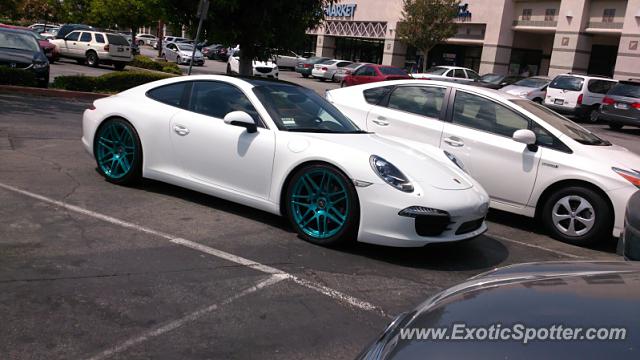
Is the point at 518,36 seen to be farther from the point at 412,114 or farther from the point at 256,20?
the point at 412,114

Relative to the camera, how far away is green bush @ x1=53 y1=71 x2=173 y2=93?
50.7 feet

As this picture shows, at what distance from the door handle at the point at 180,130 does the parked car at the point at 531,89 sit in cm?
2101

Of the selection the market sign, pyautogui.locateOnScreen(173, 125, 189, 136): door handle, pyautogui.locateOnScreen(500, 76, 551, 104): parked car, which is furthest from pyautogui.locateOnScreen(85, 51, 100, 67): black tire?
the market sign

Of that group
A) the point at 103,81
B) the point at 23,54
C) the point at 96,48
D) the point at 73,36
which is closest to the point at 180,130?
the point at 103,81

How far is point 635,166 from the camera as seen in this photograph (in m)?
6.63

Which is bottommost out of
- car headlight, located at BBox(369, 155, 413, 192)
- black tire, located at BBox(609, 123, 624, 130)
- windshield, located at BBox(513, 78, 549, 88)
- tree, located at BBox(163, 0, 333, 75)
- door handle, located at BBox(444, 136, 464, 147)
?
black tire, located at BBox(609, 123, 624, 130)

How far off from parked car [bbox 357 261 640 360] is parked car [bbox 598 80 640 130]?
2047cm

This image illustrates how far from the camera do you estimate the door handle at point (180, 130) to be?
6.17m

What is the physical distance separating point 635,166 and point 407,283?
11.1 feet

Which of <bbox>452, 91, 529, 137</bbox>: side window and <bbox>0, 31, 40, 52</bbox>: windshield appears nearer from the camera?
<bbox>452, 91, 529, 137</bbox>: side window

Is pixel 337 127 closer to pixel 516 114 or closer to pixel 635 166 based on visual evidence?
pixel 516 114

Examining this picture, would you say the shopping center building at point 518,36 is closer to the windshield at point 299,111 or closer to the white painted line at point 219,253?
the windshield at point 299,111

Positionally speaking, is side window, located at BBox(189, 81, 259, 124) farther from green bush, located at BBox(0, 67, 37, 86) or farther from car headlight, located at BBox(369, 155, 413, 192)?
green bush, located at BBox(0, 67, 37, 86)

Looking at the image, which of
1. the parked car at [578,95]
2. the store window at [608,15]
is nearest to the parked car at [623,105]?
the parked car at [578,95]
